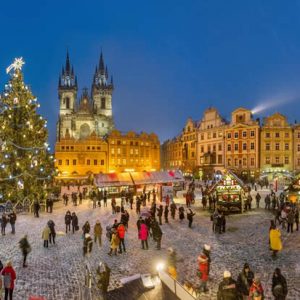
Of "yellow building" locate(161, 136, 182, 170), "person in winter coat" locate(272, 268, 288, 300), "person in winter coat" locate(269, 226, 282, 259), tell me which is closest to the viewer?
"person in winter coat" locate(272, 268, 288, 300)

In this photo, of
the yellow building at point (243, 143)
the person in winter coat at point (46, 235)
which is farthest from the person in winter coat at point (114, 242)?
the yellow building at point (243, 143)

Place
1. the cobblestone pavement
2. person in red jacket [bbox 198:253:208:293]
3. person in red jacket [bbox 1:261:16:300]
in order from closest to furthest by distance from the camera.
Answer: person in red jacket [bbox 1:261:16:300] < person in red jacket [bbox 198:253:208:293] < the cobblestone pavement

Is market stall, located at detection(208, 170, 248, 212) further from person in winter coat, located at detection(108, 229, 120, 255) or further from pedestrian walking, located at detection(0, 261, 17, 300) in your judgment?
pedestrian walking, located at detection(0, 261, 17, 300)

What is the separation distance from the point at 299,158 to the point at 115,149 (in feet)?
126

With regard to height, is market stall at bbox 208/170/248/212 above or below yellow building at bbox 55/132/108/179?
below

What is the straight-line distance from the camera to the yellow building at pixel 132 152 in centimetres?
7094

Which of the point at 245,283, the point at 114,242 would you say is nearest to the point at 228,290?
the point at 245,283

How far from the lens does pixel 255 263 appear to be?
12.6 m

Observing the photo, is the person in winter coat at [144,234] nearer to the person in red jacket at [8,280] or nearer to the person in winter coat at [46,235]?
the person in winter coat at [46,235]

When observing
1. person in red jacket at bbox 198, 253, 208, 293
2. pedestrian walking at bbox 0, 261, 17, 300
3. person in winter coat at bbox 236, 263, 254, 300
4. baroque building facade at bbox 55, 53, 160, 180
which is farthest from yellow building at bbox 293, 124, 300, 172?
pedestrian walking at bbox 0, 261, 17, 300

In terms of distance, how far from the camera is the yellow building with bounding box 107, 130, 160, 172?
70.9m

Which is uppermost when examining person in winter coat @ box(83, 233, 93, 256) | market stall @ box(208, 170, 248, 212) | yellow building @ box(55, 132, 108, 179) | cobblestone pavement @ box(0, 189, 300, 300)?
yellow building @ box(55, 132, 108, 179)

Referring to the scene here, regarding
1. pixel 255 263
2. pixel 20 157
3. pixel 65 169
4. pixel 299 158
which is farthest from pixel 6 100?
pixel 299 158

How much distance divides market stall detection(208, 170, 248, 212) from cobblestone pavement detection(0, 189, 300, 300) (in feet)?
13.9
